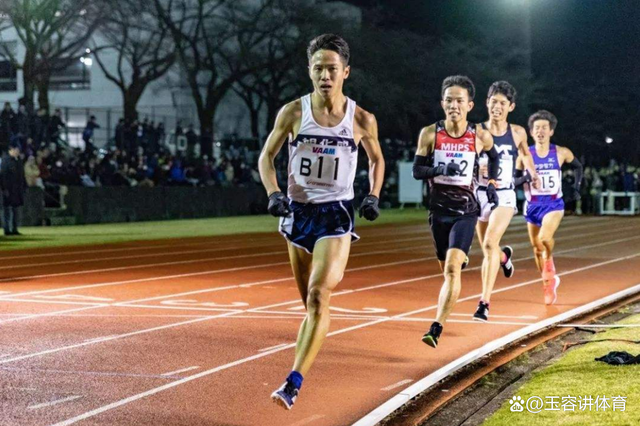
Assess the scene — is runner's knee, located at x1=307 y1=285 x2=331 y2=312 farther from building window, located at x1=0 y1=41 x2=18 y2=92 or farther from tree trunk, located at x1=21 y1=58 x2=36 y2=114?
building window, located at x1=0 y1=41 x2=18 y2=92

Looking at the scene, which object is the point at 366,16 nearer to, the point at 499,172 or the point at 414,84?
the point at 414,84

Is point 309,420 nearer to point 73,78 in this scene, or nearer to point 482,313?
point 482,313

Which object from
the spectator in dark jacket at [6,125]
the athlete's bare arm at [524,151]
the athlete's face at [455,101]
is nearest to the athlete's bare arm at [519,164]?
the athlete's bare arm at [524,151]

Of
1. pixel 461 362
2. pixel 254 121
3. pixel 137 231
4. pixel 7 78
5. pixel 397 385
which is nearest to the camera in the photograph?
pixel 397 385

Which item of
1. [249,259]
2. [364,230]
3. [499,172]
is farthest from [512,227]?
[499,172]

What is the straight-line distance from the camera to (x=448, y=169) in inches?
384

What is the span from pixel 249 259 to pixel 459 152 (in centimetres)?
1091

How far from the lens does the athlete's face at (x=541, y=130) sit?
532 inches

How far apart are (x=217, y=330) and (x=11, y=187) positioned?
56.4 feet

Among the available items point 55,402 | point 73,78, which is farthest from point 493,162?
point 73,78

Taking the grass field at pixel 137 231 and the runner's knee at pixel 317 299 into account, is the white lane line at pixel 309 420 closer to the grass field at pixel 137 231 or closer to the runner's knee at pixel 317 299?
the runner's knee at pixel 317 299

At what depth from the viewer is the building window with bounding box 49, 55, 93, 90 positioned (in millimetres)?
57875

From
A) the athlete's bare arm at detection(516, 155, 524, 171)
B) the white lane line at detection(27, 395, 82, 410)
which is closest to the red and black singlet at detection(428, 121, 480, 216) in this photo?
the athlete's bare arm at detection(516, 155, 524, 171)

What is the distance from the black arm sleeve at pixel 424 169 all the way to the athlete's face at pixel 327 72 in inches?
110
